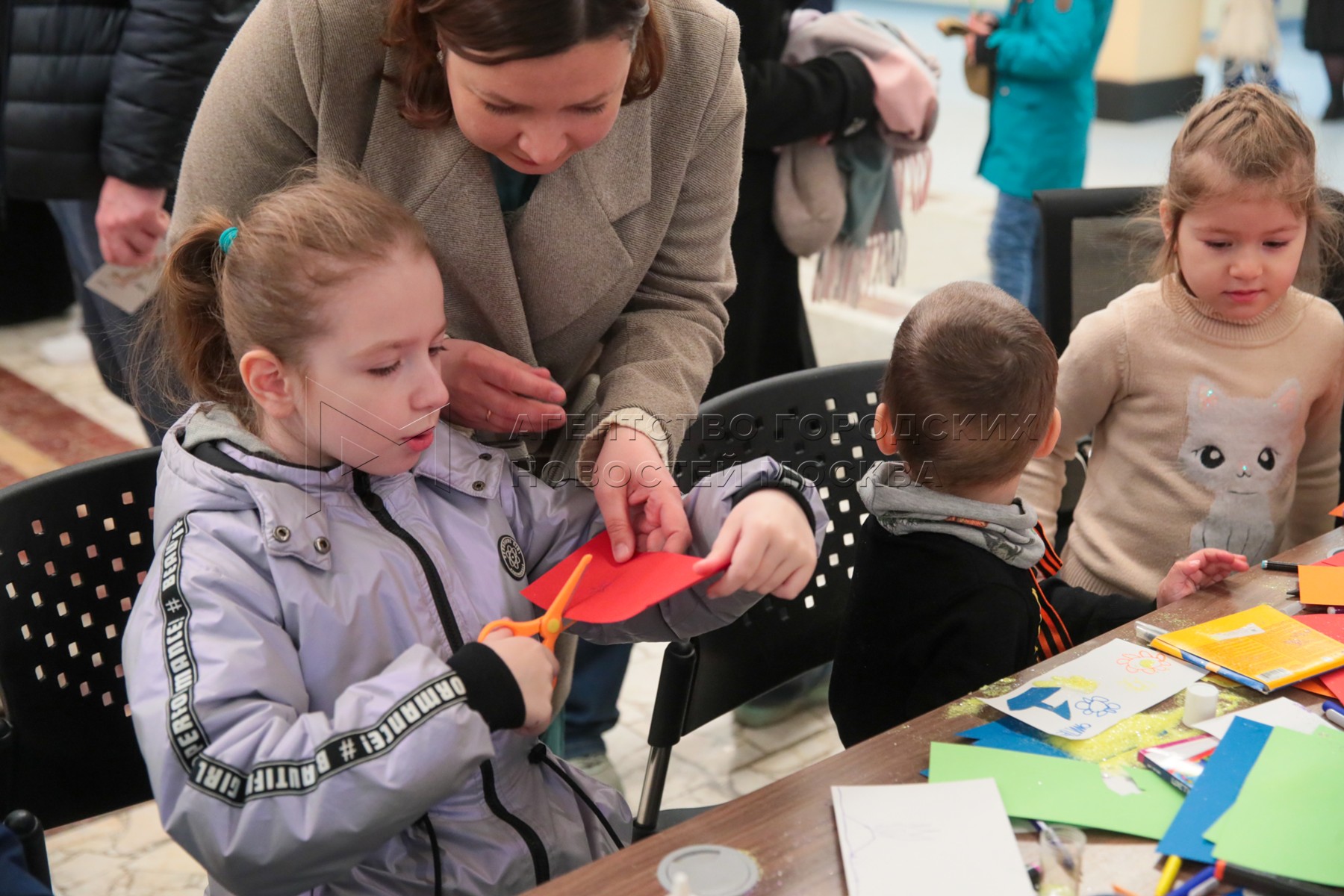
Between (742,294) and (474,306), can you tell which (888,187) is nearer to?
(742,294)

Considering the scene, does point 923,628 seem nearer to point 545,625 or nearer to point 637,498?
point 637,498

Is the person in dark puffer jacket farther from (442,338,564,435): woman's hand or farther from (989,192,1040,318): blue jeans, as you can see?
(989,192,1040,318): blue jeans

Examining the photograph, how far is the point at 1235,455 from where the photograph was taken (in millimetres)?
1775

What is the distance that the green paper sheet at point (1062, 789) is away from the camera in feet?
3.22

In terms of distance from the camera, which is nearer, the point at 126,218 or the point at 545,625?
the point at 545,625

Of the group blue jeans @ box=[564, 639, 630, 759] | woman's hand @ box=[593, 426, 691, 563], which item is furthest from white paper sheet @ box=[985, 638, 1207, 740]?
blue jeans @ box=[564, 639, 630, 759]

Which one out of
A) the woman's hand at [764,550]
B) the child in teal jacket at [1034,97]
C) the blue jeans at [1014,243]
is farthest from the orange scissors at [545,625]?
the blue jeans at [1014,243]

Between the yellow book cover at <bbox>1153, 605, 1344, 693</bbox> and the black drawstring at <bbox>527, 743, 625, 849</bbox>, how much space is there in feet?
1.89

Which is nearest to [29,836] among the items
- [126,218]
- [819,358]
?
[126,218]

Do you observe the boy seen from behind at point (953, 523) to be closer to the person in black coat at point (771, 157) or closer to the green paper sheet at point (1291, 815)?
the green paper sheet at point (1291, 815)

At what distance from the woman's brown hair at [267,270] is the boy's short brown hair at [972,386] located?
0.55 m

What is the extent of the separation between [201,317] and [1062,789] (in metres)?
0.92

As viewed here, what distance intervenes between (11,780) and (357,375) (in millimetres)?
528

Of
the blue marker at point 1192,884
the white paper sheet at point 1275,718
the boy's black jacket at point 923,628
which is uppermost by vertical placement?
the white paper sheet at point 1275,718
